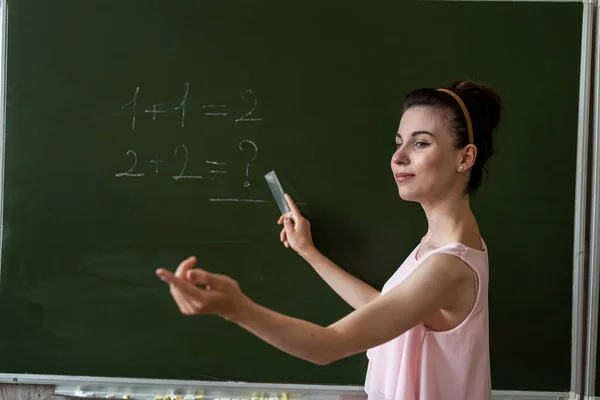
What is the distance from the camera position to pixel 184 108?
1847 millimetres

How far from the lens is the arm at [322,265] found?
1769 millimetres

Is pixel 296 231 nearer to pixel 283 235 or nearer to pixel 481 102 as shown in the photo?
pixel 283 235

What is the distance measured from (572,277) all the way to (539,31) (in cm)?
86

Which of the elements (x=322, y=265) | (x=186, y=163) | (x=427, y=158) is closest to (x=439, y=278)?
(x=427, y=158)

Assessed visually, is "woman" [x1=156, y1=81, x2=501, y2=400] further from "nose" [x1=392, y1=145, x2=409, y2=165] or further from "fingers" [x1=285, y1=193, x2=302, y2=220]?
"fingers" [x1=285, y1=193, x2=302, y2=220]

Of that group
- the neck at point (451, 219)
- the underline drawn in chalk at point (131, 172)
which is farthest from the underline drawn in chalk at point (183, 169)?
the neck at point (451, 219)

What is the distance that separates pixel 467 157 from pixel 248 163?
A: 2.46 feet

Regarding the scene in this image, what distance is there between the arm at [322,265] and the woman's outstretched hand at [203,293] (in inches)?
29.3

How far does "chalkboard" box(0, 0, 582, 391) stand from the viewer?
71.9 inches

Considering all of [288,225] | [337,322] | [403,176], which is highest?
[403,176]

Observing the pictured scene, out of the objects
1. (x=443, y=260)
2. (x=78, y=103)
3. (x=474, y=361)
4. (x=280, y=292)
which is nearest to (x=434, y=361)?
(x=474, y=361)

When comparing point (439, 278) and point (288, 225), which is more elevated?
point (288, 225)

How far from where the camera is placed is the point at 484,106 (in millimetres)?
1538

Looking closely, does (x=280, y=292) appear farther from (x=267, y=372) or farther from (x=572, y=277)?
(x=572, y=277)
